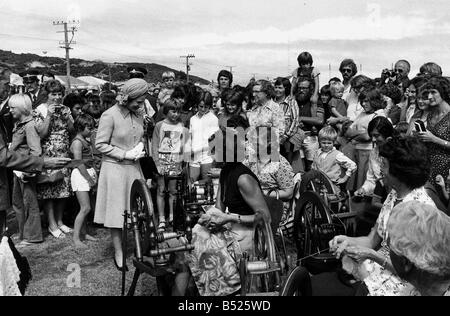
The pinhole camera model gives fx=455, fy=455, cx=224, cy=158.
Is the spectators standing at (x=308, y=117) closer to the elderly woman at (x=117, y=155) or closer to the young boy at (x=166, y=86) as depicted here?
the young boy at (x=166, y=86)

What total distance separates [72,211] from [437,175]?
510 cm

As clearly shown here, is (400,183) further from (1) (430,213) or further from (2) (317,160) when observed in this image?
(2) (317,160)

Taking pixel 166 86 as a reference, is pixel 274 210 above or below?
below

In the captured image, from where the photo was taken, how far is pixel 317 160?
5707 mm

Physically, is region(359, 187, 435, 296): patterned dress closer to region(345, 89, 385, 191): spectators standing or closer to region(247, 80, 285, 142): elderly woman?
region(345, 89, 385, 191): spectators standing

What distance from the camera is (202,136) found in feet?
21.4

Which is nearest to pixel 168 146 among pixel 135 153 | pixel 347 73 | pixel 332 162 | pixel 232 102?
pixel 232 102

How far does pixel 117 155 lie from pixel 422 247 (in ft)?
10.9

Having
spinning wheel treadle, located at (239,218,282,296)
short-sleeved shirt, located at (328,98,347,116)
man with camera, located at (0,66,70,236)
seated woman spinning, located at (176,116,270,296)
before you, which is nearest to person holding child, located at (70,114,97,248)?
man with camera, located at (0,66,70,236)

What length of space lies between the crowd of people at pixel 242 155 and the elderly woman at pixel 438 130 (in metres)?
0.01

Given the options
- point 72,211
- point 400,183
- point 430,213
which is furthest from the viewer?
point 72,211

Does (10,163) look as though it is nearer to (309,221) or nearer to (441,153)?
(309,221)
